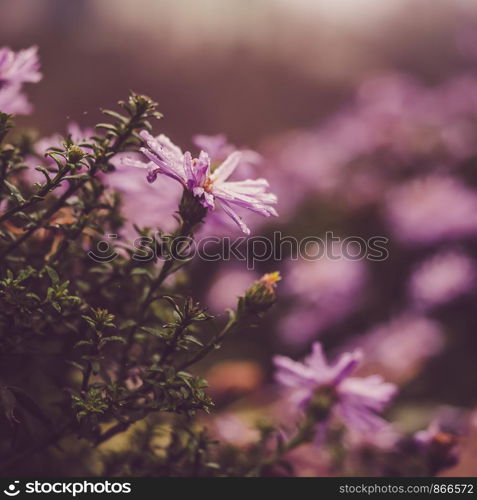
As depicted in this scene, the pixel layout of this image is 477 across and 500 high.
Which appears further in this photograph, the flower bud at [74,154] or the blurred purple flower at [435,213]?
the blurred purple flower at [435,213]

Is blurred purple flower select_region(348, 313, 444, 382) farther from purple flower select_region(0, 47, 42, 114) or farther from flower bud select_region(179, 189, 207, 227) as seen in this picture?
purple flower select_region(0, 47, 42, 114)

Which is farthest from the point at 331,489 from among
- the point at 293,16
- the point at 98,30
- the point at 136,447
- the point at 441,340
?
the point at 293,16

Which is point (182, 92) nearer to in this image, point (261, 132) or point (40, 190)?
point (261, 132)

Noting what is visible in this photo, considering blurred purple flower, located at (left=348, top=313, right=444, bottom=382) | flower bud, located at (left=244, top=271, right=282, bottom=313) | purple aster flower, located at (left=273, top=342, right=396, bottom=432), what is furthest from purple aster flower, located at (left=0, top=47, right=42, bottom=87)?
blurred purple flower, located at (left=348, top=313, right=444, bottom=382)

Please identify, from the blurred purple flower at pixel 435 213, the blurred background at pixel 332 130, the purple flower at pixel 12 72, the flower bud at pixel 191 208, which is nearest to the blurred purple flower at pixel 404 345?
the blurred background at pixel 332 130

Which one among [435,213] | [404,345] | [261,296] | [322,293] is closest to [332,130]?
[435,213]

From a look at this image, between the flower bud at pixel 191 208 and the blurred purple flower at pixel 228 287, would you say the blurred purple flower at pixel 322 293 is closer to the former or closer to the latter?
the blurred purple flower at pixel 228 287

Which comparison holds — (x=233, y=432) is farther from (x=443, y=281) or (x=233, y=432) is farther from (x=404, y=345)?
(x=443, y=281)
